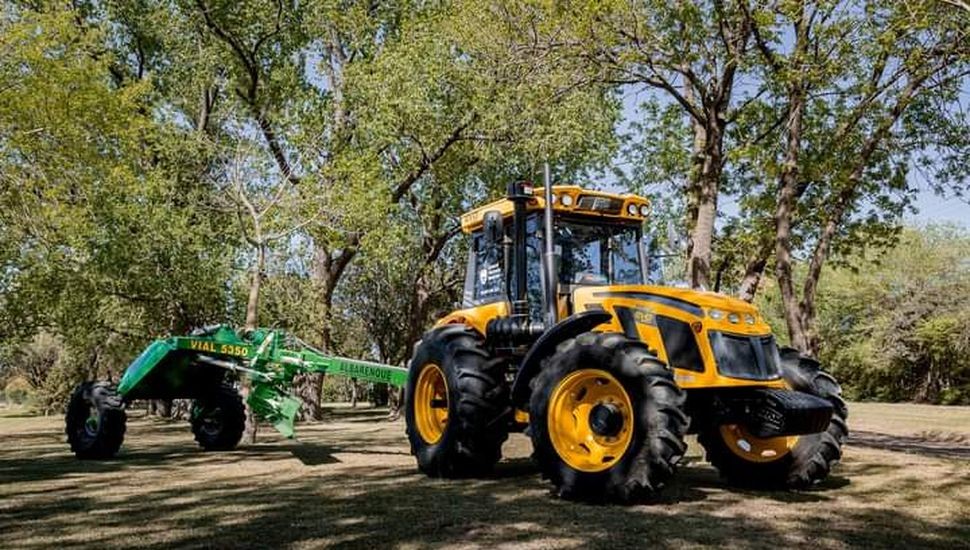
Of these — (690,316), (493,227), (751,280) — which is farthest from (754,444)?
(751,280)

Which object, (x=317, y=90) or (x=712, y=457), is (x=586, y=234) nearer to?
(x=712, y=457)

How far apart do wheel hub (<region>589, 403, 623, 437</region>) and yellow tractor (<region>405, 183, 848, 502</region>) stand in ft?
0.04

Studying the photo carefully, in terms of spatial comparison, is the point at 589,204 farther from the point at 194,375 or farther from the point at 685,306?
the point at 194,375

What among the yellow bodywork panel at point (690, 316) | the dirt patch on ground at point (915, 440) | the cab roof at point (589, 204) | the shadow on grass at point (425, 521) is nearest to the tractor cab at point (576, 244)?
the cab roof at point (589, 204)

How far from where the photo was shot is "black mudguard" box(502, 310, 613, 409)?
24.4ft

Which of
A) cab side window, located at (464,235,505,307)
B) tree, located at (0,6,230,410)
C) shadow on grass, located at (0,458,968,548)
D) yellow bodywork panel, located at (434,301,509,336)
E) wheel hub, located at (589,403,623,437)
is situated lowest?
shadow on grass, located at (0,458,968,548)

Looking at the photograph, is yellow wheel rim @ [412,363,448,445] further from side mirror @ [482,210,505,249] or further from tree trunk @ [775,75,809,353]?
tree trunk @ [775,75,809,353]

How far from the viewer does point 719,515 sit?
20.7 feet

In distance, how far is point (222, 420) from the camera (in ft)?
42.4

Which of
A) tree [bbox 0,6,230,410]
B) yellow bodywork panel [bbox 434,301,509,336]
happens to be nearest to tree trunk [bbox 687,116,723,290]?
yellow bodywork panel [bbox 434,301,509,336]

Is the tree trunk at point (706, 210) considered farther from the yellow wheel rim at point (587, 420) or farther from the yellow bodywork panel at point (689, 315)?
the yellow wheel rim at point (587, 420)

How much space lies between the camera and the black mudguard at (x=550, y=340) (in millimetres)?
7430

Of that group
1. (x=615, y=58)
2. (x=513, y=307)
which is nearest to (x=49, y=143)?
(x=615, y=58)

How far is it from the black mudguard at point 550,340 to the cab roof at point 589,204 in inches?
58.4
